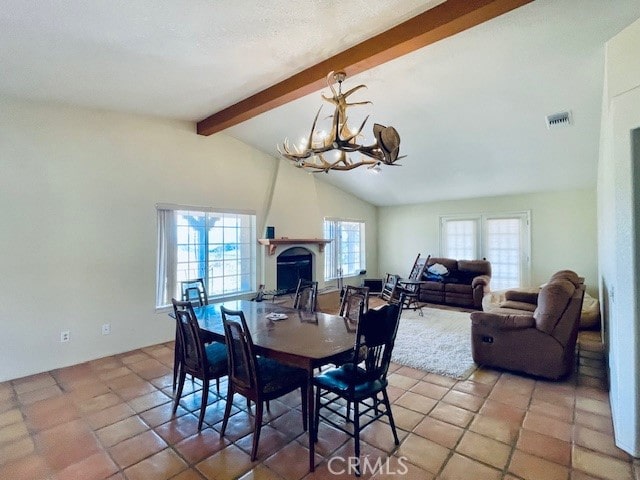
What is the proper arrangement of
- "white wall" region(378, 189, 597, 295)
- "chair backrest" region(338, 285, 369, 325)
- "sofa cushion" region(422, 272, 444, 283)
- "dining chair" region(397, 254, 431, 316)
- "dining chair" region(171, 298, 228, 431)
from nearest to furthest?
"dining chair" region(171, 298, 228, 431) < "chair backrest" region(338, 285, 369, 325) < "white wall" region(378, 189, 597, 295) < "dining chair" region(397, 254, 431, 316) < "sofa cushion" region(422, 272, 444, 283)

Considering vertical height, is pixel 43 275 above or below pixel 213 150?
below

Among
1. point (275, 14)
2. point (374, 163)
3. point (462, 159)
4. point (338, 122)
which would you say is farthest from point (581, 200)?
point (275, 14)

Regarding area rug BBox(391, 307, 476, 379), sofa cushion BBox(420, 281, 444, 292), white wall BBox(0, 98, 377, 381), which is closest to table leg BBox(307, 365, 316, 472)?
area rug BBox(391, 307, 476, 379)

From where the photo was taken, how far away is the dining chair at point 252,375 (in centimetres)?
221

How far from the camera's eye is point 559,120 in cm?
392

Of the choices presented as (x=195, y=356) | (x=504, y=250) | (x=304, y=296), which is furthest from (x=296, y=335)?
(x=504, y=250)

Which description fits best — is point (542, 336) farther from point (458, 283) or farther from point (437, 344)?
→ point (458, 283)

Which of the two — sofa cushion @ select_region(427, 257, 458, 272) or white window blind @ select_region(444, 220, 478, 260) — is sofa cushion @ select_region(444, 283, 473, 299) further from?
white window blind @ select_region(444, 220, 478, 260)

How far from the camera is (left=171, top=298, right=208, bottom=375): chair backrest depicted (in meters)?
2.60

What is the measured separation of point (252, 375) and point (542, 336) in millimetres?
2904

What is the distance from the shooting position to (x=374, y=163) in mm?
2939

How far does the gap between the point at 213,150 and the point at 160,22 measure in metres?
2.88

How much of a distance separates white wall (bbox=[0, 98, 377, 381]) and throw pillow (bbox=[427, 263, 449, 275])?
4.71 metres

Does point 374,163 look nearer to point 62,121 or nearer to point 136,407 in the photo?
point 136,407
